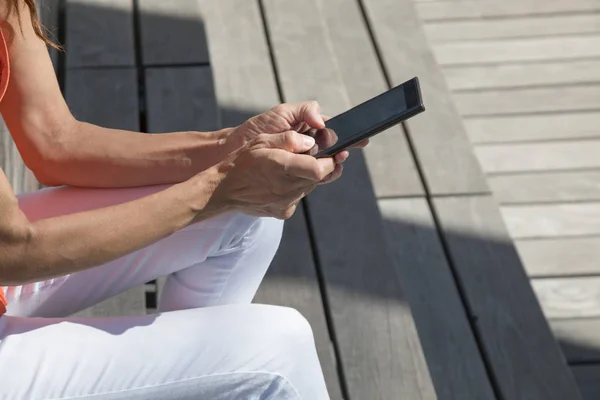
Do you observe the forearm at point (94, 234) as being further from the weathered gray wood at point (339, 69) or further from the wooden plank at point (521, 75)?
the wooden plank at point (521, 75)

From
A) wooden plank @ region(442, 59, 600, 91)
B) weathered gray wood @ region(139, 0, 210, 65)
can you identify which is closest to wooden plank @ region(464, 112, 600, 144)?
wooden plank @ region(442, 59, 600, 91)

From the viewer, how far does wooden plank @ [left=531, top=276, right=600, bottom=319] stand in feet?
7.13

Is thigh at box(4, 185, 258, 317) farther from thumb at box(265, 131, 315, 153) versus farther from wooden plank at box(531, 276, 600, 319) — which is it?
wooden plank at box(531, 276, 600, 319)

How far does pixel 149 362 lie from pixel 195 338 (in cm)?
7

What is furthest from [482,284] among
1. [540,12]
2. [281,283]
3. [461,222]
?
[540,12]

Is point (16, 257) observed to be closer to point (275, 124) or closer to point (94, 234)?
point (94, 234)

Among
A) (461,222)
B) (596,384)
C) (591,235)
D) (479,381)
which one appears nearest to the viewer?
(479,381)

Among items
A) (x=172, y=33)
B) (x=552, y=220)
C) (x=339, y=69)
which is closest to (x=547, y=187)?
(x=552, y=220)

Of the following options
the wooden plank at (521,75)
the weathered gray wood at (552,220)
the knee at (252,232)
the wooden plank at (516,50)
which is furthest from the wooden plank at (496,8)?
the knee at (252,232)

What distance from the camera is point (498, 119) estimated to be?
2.77 m

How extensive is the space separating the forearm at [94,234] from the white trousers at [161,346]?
0.09m

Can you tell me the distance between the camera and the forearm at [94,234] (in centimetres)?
122

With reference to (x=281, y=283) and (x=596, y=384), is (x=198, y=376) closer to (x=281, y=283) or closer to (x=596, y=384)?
(x=281, y=283)

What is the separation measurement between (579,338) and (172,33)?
3.87ft
